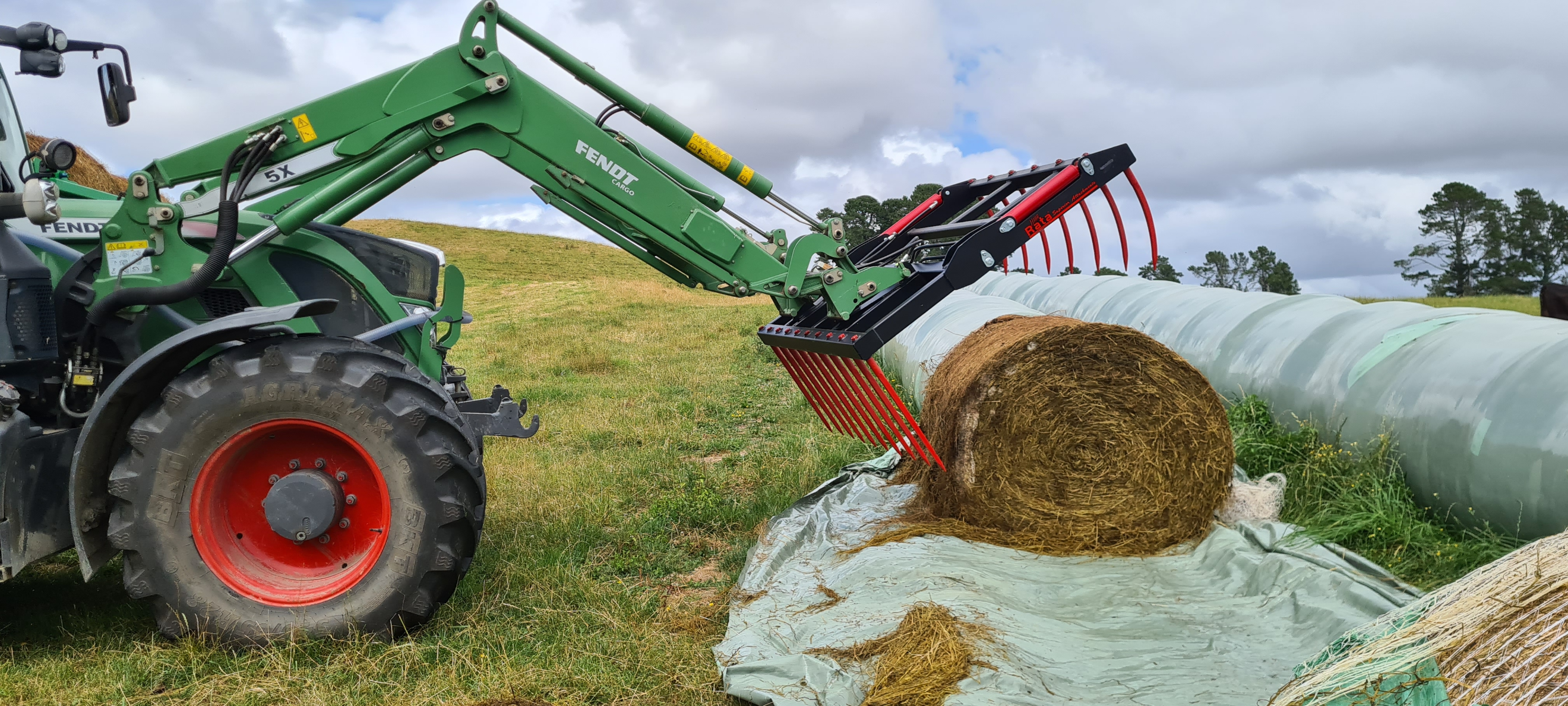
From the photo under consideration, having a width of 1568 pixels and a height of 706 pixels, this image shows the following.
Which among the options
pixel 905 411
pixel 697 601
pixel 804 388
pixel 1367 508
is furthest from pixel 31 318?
pixel 1367 508

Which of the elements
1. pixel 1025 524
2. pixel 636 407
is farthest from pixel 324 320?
pixel 636 407

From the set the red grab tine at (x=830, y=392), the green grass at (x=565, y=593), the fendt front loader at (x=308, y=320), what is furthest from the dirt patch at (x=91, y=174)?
the red grab tine at (x=830, y=392)

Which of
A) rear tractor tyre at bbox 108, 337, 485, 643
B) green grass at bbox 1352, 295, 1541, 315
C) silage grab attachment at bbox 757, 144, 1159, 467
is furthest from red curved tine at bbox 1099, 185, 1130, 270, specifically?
green grass at bbox 1352, 295, 1541, 315

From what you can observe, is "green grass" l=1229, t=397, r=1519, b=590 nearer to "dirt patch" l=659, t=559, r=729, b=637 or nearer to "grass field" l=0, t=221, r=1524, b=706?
"grass field" l=0, t=221, r=1524, b=706

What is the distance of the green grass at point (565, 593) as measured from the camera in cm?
370

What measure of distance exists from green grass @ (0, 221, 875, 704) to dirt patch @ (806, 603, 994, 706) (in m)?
0.58

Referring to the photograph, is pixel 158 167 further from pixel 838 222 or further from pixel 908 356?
pixel 908 356

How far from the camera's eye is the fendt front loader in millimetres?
3912

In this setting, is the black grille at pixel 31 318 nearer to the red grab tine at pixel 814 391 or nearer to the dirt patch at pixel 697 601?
the dirt patch at pixel 697 601

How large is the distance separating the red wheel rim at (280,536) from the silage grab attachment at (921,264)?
6.70ft

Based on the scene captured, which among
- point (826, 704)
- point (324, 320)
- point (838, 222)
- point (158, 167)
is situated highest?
point (158, 167)

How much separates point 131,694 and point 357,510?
965 mm

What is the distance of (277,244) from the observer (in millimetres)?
4754

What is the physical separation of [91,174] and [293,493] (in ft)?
24.5
